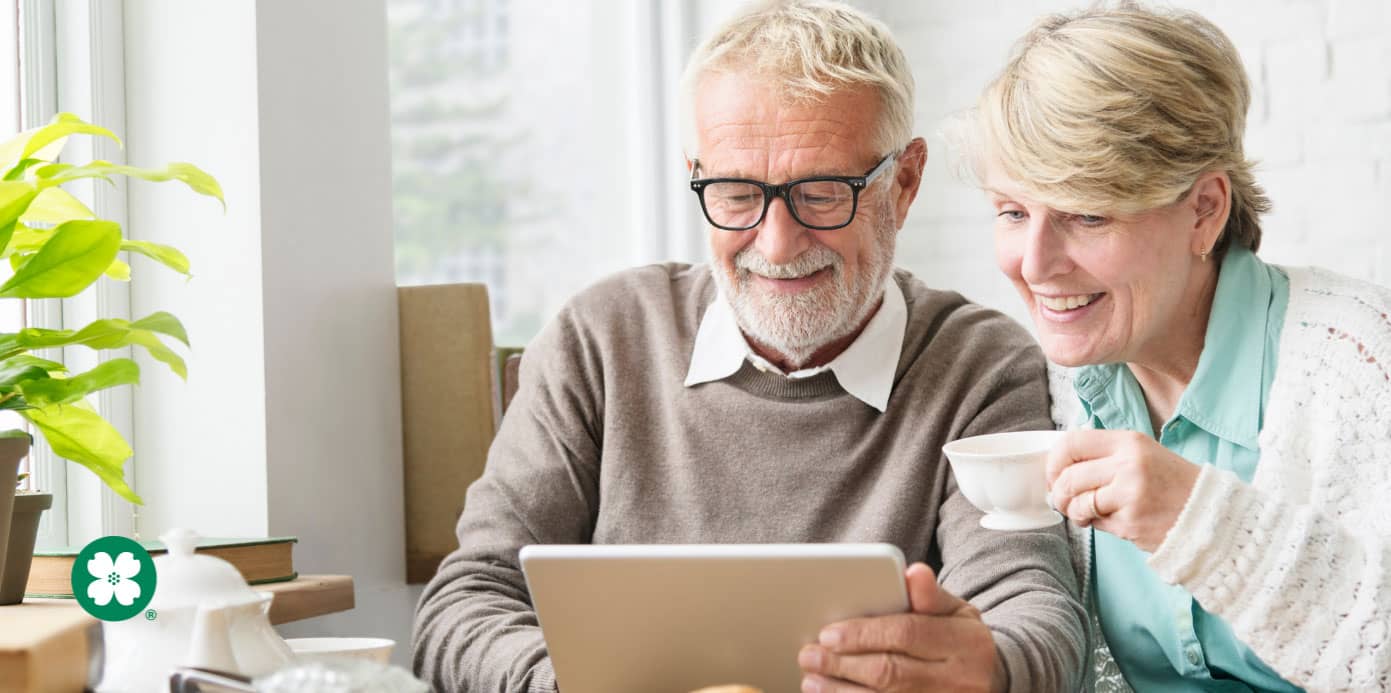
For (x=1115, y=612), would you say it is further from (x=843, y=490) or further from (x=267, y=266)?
(x=267, y=266)

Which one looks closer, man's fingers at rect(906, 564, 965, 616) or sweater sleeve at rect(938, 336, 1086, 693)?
man's fingers at rect(906, 564, 965, 616)

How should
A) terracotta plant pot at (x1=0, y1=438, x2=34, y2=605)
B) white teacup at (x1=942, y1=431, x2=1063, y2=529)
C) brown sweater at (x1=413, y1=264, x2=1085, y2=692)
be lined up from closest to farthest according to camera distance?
1. terracotta plant pot at (x1=0, y1=438, x2=34, y2=605)
2. white teacup at (x1=942, y1=431, x2=1063, y2=529)
3. brown sweater at (x1=413, y1=264, x2=1085, y2=692)

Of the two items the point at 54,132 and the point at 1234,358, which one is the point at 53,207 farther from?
the point at 1234,358

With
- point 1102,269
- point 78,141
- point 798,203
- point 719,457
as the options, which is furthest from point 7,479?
point 1102,269

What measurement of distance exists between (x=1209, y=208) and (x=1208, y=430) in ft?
0.83

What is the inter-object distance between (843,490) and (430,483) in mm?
695

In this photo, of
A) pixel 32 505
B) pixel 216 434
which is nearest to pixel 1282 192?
pixel 216 434

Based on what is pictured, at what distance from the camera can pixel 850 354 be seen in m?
1.75

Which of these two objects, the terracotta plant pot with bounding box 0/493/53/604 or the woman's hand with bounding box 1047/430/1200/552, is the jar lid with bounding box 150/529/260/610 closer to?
the terracotta plant pot with bounding box 0/493/53/604

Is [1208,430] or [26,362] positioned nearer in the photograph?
[26,362]

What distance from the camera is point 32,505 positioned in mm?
1213

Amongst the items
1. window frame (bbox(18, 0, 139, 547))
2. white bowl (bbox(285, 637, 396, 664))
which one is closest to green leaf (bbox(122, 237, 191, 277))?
white bowl (bbox(285, 637, 396, 664))

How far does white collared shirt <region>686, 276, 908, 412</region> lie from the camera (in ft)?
5.69

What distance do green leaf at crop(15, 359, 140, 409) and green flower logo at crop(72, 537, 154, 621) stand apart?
9.7 inches
